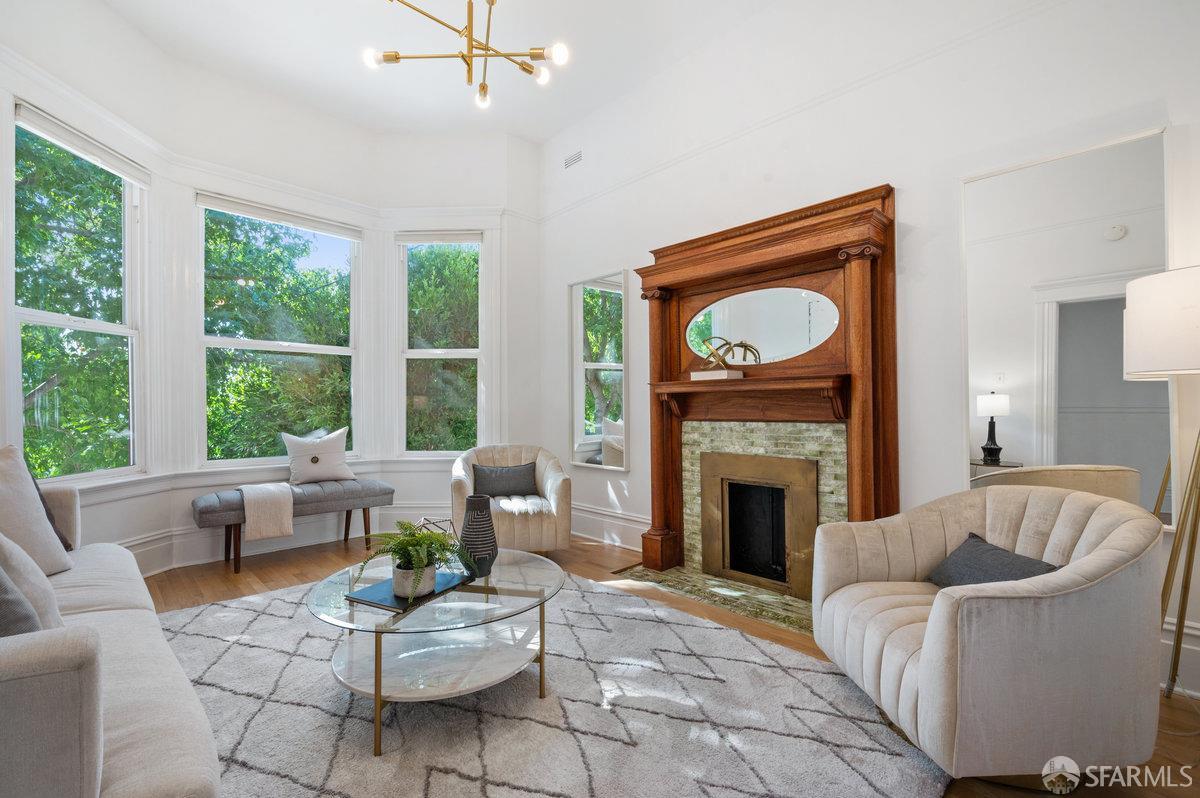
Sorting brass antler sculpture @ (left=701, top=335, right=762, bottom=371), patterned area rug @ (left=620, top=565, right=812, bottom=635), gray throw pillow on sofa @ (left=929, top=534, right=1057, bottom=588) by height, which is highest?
brass antler sculpture @ (left=701, top=335, right=762, bottom=371)

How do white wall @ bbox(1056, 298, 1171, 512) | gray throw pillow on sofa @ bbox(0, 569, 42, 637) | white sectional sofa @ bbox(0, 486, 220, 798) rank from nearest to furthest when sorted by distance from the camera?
white sectional sofa @ bbox(0, 486, 220, 798)
gray throw pillow on sofa @ bbox(0, 569, 42, 637)
white wall @ bbox(1056, 298, 1171, 512)

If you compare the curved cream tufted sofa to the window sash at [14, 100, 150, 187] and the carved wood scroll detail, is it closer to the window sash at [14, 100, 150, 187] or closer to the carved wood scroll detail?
the carved wood scroll detail

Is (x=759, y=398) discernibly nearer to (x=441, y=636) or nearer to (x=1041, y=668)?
(x=1041, y=668)

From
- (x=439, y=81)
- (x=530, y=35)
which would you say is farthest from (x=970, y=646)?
(x=439, y=81)

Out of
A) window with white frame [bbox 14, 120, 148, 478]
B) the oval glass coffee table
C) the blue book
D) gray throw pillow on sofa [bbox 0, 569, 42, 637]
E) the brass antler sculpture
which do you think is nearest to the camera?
gray throw pillow on sofa [bbox 0, 569, 42, 637]

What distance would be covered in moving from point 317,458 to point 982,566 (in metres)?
4.14

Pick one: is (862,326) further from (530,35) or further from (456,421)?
(456,421)

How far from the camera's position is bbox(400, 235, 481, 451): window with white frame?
4.93 m

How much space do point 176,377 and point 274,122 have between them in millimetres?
2050

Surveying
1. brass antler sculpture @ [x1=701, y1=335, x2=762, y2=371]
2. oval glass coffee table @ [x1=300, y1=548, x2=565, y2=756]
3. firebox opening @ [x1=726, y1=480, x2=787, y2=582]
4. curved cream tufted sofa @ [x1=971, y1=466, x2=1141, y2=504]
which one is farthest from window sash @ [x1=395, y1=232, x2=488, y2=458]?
curved cream tufted sofa @ [x1=971, y1=466, x2=1141, y2=504]

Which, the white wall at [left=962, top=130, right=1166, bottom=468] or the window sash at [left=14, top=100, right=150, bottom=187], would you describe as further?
the window sash at [left=14, top=100, right=150, bottom=187]

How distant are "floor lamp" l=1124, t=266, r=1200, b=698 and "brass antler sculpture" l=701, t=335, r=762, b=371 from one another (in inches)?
67.2

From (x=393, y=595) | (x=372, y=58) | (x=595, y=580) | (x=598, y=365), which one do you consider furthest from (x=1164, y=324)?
(x=598, y=365)

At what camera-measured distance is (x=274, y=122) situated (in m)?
4.35
